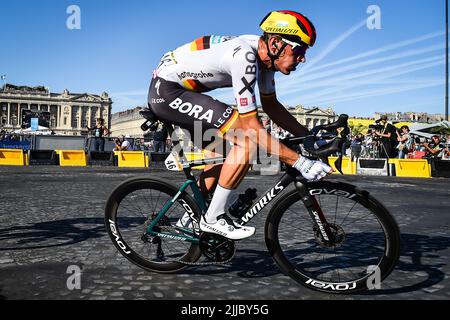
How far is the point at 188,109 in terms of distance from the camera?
9.93ft

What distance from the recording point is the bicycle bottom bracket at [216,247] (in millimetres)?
2922

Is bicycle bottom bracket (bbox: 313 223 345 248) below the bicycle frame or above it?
below

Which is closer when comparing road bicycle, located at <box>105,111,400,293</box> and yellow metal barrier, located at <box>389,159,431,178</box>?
→ road bicycle, located at <box>105,111,400,293</box>

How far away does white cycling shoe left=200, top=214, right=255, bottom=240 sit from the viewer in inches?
112

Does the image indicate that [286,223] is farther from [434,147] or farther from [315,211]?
[434,147]

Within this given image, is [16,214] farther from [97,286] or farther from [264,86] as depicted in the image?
[264,86]

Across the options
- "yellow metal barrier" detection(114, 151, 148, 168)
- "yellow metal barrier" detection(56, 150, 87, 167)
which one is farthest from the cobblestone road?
"yellow metal barrier" detection(56, 150, 87, 167)

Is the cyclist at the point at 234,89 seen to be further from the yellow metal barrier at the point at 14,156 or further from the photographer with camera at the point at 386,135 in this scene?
the yellow metal barrier at the point at 14,156

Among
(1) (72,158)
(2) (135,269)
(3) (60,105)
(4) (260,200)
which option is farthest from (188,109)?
(3) (60,105)

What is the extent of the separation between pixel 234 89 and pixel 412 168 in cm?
1549

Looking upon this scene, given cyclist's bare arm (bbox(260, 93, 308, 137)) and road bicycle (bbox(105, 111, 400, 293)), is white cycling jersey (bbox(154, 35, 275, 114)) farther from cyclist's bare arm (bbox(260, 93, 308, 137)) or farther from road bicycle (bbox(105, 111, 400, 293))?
road bicycle (bbox(105, 111, 400, 293))

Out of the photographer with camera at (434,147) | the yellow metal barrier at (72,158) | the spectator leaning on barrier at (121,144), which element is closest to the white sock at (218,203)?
the photographer with camera at (434,147)

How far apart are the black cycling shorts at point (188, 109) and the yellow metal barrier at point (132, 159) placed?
1672 cm

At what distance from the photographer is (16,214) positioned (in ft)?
18.4
